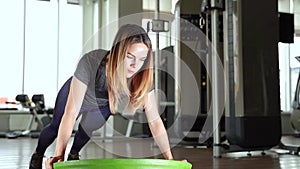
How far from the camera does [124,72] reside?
99 cm

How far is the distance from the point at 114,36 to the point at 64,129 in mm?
274

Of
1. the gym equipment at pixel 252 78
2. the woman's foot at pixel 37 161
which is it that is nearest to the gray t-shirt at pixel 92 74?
the woman's foot at pixel 37 161

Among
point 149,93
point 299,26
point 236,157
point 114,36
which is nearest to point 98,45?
point 114,36

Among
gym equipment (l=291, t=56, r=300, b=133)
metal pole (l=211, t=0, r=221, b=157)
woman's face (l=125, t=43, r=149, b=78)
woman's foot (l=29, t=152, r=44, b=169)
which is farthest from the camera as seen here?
gym equipment (l=291, t=56, r=300, b=133)

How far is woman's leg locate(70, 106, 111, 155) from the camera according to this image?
3.50 ft

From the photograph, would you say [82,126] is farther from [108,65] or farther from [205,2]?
[205,2]

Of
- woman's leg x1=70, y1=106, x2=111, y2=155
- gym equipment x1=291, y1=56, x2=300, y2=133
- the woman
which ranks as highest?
the woman

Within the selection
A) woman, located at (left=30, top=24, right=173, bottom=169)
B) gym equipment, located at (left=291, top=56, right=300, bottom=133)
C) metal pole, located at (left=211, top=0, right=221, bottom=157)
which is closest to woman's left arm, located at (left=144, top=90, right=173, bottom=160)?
woman, located at (left=30, top=24, right=173, bottom=169)

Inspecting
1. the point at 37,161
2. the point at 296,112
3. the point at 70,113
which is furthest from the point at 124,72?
the point at 296,112

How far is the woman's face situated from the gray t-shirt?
76 millimetres

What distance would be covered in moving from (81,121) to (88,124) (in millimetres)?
26

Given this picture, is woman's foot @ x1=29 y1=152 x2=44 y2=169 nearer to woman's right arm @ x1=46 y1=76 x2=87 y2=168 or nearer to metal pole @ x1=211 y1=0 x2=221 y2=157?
woman's right arm @ x1=46 y1=76 x2=87 y2=168

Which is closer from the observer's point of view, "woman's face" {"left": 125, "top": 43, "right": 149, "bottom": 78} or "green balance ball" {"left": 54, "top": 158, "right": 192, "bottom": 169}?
"green balance ball" {"left": 54, "top": 158, "right": 192, "bottom": 169}

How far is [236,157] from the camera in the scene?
288cm
